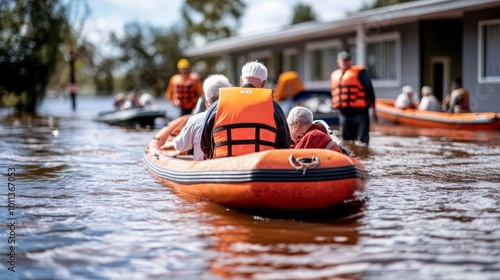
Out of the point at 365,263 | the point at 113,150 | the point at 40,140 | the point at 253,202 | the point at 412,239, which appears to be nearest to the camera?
the point at 365,263

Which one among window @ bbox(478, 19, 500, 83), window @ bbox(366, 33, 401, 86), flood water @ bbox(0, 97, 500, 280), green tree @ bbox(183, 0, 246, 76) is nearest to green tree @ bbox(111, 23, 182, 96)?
green tree @ bbox(183, 0, 246, 76)

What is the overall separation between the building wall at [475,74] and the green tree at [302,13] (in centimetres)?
4655

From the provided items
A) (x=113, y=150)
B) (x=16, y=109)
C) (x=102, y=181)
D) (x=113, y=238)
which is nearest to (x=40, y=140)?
(x=113, y=150)

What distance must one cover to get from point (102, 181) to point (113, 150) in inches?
170

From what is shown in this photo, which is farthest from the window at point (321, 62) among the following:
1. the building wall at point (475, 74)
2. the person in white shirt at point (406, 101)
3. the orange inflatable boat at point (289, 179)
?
the orange inflatable boat at point (289, 179)

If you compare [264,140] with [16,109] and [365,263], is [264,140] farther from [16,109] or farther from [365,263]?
[16,109]

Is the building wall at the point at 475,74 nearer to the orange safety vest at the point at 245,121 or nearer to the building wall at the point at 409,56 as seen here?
the building wall at the point at 409,56

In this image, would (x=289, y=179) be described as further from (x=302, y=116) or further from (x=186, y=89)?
(x=186, y=89)

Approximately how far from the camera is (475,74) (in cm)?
1852

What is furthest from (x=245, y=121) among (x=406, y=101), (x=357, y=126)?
(x=406, y=101)

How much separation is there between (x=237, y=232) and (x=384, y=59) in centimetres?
1742

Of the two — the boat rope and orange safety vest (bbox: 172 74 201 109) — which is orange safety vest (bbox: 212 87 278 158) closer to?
the boat rope

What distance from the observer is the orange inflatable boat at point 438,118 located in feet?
50.6

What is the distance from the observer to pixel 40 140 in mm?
15578
